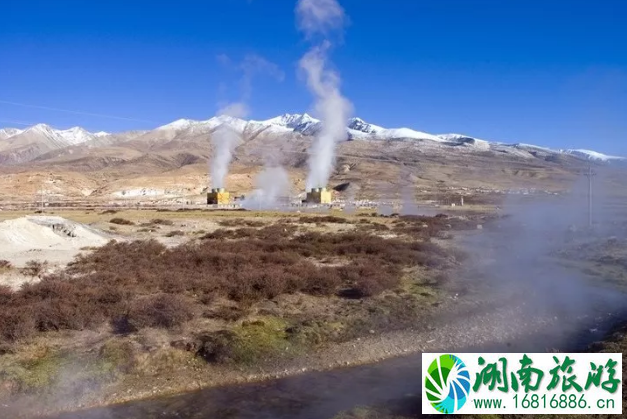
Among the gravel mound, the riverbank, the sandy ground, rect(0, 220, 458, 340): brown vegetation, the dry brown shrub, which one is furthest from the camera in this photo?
the gravel mound

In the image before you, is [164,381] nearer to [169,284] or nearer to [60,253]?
[169,284]

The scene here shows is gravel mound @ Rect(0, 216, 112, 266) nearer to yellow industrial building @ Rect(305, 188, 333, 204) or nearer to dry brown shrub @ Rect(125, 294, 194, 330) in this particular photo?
dry brown shrub @ Rect(125, 294, 194, 330)

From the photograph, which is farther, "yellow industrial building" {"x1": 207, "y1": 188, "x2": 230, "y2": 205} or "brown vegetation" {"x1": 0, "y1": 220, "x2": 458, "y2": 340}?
"yellow industrial building" {"x1": 207, "y1": 188, "x2": 230, "y2": 205}

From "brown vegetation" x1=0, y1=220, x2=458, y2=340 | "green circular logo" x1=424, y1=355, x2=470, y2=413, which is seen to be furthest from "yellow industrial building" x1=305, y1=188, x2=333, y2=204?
"green circular logo" x1=424, y1=355, x2=470, y2=413

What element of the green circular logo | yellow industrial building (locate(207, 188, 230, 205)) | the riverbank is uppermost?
yellow industrial building (locate(207, 188, 230, 205))

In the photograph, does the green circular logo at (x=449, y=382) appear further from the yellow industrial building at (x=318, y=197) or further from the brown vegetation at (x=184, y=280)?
the yellow industrial building at (x=318, y=197)

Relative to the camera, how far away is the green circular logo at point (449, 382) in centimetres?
743

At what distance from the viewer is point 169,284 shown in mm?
18328

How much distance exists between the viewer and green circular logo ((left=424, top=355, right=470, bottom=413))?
292 inches

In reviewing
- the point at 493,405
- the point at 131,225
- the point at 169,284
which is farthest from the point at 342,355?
the point at 131,225

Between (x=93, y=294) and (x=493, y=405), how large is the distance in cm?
1237

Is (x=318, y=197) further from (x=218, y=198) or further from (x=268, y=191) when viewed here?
(x=268, y=191)

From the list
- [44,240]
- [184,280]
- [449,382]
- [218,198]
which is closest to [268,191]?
[218,198]

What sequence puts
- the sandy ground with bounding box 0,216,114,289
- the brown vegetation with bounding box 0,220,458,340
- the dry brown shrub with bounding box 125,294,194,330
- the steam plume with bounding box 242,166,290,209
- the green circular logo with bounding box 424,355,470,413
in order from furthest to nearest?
1. the steam plume with bounding box 242,166,290,209
2. the sandy ground with bounding box 0,216,114,289
3. the brown vegetation with bounding box 0,220,458,340
4. the dry brown shrub with bounding box 125,294,194,330
5. the green circular logo with bounding box 424,355,470,413
